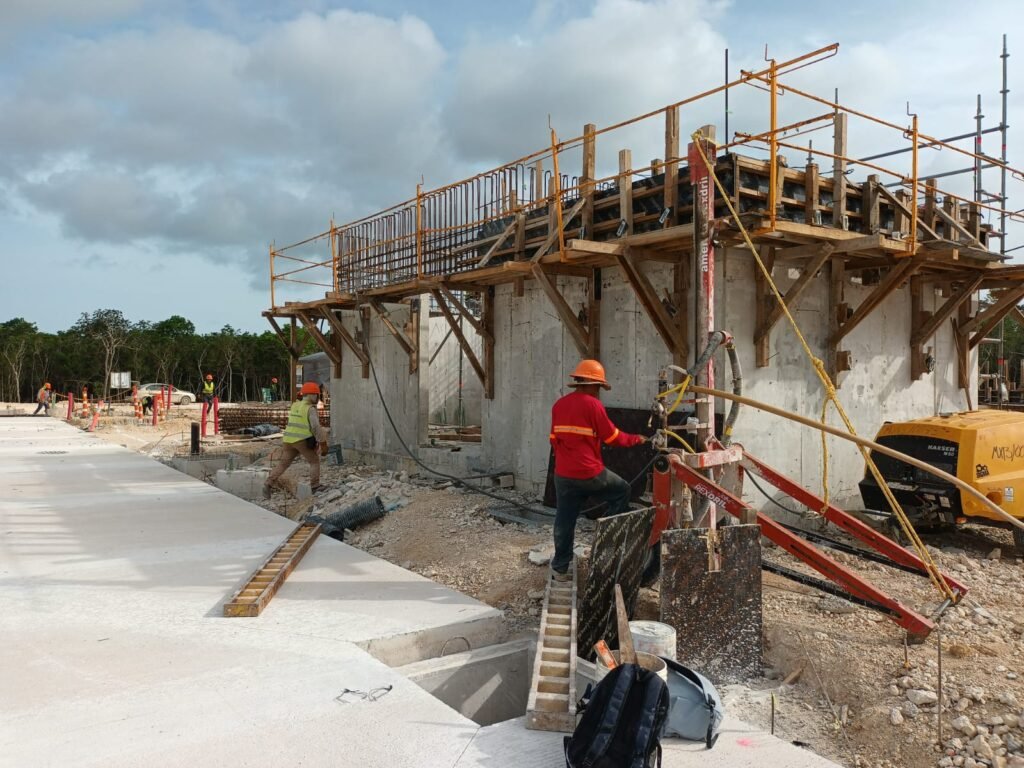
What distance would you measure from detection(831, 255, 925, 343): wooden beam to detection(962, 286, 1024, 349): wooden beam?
2220 mm

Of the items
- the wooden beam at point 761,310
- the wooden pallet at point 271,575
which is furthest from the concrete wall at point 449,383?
the wooden pallet at point 271,575

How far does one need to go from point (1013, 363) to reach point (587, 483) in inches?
1543

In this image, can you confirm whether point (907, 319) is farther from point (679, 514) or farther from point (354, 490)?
point (354, 490)

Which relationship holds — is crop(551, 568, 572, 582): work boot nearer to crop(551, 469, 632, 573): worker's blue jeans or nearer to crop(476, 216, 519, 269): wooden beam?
crop(551, 469, 632, 573): worker's blue jeans

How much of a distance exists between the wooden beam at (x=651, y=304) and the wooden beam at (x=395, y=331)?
606 centimetres

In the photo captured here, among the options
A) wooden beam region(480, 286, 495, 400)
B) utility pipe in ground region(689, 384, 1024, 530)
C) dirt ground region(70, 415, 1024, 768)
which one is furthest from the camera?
wooden beam region(480, 286, 495, 400)

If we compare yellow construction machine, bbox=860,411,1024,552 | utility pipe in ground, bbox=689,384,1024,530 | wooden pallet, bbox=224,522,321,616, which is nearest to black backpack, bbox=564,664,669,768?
utility pipe in ground, bbox=689,384,1024,530

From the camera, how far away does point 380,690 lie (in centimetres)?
400

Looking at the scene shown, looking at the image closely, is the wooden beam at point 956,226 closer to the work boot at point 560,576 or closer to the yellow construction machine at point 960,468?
the yellow construction machine at point 960,468

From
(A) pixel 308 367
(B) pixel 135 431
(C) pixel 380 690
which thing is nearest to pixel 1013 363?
(A) pixel 308 367

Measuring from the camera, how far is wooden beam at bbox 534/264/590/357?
936 centimetres

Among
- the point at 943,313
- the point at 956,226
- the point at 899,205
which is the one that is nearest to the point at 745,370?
the point at 899,205

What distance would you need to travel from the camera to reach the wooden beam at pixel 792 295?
7653mm

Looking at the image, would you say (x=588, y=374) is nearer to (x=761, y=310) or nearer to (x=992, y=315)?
(x=761, y=310)
